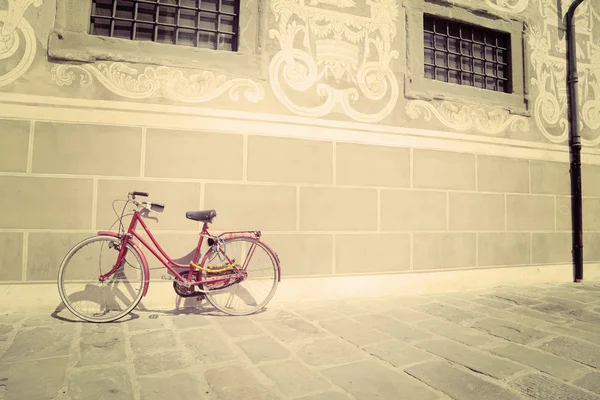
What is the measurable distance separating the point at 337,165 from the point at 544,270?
3.60 meters

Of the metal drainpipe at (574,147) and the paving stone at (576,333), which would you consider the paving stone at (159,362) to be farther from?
the metal drainpipe at (574,147)

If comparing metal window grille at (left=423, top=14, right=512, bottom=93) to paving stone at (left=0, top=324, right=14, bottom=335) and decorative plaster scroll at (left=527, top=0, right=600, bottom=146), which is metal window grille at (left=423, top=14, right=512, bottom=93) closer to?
decorative plaster scroll at (left=527, top=0, right=600, bottom=146)

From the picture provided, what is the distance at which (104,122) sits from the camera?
339 centimetres

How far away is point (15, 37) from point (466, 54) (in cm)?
556

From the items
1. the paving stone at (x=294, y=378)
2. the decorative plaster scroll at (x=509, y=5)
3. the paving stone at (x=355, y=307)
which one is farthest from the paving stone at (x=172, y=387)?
the decorative plaster scroll at (x=509, y=5)

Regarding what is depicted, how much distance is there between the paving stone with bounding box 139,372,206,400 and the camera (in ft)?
5.88

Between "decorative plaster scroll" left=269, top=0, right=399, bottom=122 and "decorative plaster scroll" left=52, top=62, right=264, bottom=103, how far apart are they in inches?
17.6

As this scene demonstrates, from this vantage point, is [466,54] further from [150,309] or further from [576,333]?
[150,309]

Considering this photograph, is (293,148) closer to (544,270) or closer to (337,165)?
(337,165)

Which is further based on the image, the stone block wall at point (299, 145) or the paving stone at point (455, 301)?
the paving stone at point (455, 301)

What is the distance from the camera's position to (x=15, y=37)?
10.8ft

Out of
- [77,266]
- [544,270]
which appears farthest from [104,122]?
[544,270]

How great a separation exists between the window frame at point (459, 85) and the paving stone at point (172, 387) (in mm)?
3954

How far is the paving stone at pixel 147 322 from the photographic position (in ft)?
9.41
